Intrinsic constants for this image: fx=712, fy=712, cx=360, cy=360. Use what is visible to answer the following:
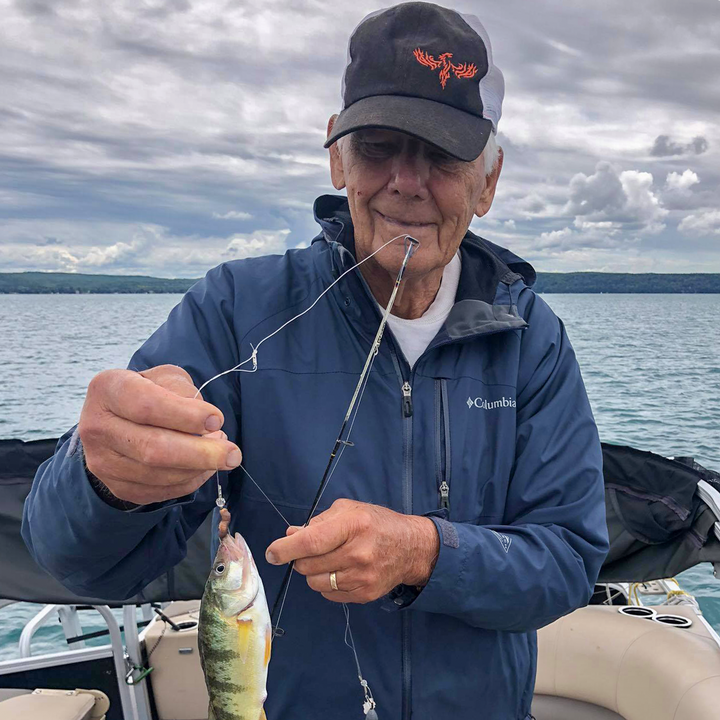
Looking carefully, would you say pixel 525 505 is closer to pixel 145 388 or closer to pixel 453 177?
pixel 453 177

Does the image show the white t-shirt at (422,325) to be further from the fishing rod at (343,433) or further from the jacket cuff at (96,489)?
the jacket cuff at (96,489)

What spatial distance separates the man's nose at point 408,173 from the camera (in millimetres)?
2336

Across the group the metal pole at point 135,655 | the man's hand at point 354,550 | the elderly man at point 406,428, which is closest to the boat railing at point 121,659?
the metal pole at point 135,655

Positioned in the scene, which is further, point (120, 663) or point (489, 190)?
point (120, 663)

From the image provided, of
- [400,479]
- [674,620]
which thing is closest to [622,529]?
[674,620]

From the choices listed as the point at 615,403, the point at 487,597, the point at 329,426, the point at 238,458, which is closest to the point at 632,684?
the point at 487,597

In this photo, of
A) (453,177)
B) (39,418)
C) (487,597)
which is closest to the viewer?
(487,597)

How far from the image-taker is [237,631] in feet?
6.36

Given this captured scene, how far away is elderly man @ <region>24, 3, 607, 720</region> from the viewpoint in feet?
6.98

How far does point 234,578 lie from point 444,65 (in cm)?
171

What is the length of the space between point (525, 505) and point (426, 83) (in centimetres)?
142

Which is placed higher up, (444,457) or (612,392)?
(444,457)

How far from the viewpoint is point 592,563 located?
7.73 ft

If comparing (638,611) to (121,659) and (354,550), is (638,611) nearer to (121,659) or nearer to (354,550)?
(121,659)
